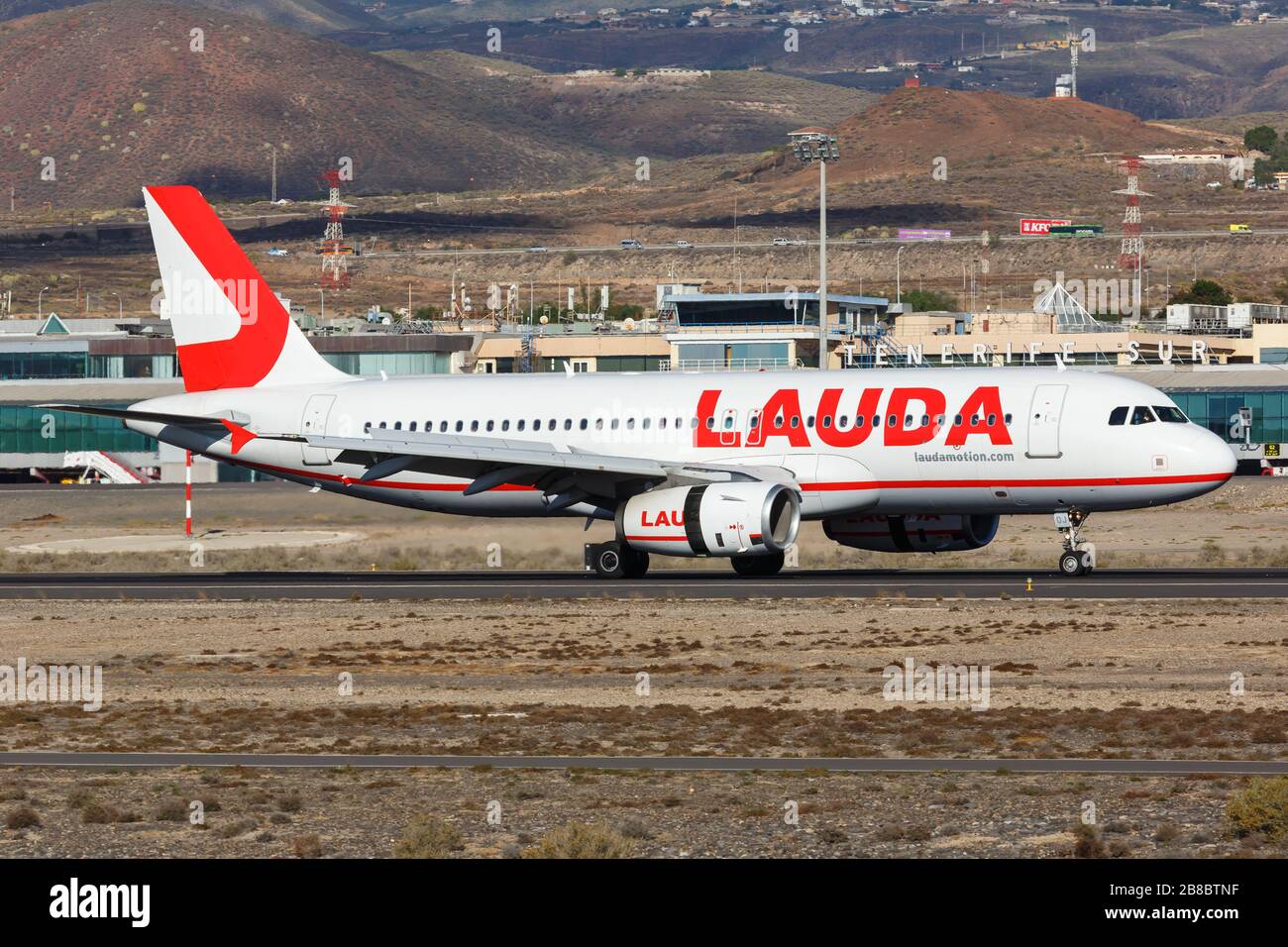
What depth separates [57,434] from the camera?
118 metres

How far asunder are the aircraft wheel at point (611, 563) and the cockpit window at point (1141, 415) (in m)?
12.5

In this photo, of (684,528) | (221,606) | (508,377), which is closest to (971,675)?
(684,528)

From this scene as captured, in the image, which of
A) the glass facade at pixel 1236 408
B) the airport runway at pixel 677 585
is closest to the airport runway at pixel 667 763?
the airport runway at pixel 677 585

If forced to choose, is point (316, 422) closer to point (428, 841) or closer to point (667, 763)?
point (667, 763)

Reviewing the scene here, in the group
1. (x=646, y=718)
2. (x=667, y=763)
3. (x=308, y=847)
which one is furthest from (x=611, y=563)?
(x=308, y=847)

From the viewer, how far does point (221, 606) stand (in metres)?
42.8

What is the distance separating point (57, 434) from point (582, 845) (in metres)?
106

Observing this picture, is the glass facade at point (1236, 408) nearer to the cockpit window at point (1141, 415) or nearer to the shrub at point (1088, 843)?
the cockpit window at point (1141, 415)

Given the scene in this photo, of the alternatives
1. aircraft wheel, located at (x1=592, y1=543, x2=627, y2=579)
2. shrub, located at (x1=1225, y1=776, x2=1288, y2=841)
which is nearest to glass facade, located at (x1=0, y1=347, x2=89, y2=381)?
aircraft wheel, located at (x1=592, y1=543, x2=627, y2=579)

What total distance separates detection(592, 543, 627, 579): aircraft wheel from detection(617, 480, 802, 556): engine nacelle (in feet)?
8.50

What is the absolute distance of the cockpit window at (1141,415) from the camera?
4475cm

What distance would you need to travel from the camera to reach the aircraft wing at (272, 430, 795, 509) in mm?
46312

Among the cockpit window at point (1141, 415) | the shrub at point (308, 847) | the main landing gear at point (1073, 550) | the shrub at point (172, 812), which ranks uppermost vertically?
the cockpit window at point (1141, 415)
